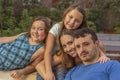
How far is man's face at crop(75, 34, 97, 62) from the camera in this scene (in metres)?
3.20

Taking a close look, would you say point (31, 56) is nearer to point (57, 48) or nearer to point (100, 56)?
point (57, 48)

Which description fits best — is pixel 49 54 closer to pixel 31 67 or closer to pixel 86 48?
pixel 31 67

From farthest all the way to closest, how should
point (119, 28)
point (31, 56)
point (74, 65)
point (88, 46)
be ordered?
1. point (119, 28)
2. point (31, 56)
3. point (74, 65)
4. point (88, 46)

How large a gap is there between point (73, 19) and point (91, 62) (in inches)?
23.2

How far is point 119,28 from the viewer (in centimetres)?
1552

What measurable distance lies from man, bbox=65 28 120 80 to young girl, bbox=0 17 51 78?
748 mm

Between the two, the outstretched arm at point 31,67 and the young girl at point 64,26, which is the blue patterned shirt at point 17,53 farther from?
the young girl at point 64,26

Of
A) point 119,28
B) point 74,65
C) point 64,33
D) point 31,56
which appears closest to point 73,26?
point 64,33

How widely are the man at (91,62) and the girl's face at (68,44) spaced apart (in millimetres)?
269

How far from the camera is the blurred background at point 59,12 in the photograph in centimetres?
1430

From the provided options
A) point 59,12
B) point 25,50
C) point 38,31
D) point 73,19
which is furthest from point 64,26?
point 59,12

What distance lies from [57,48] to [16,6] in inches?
466

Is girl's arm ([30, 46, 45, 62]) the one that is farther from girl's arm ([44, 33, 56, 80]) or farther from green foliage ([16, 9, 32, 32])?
green foliage ([16, 9, 32, 32])

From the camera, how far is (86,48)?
320 cm
